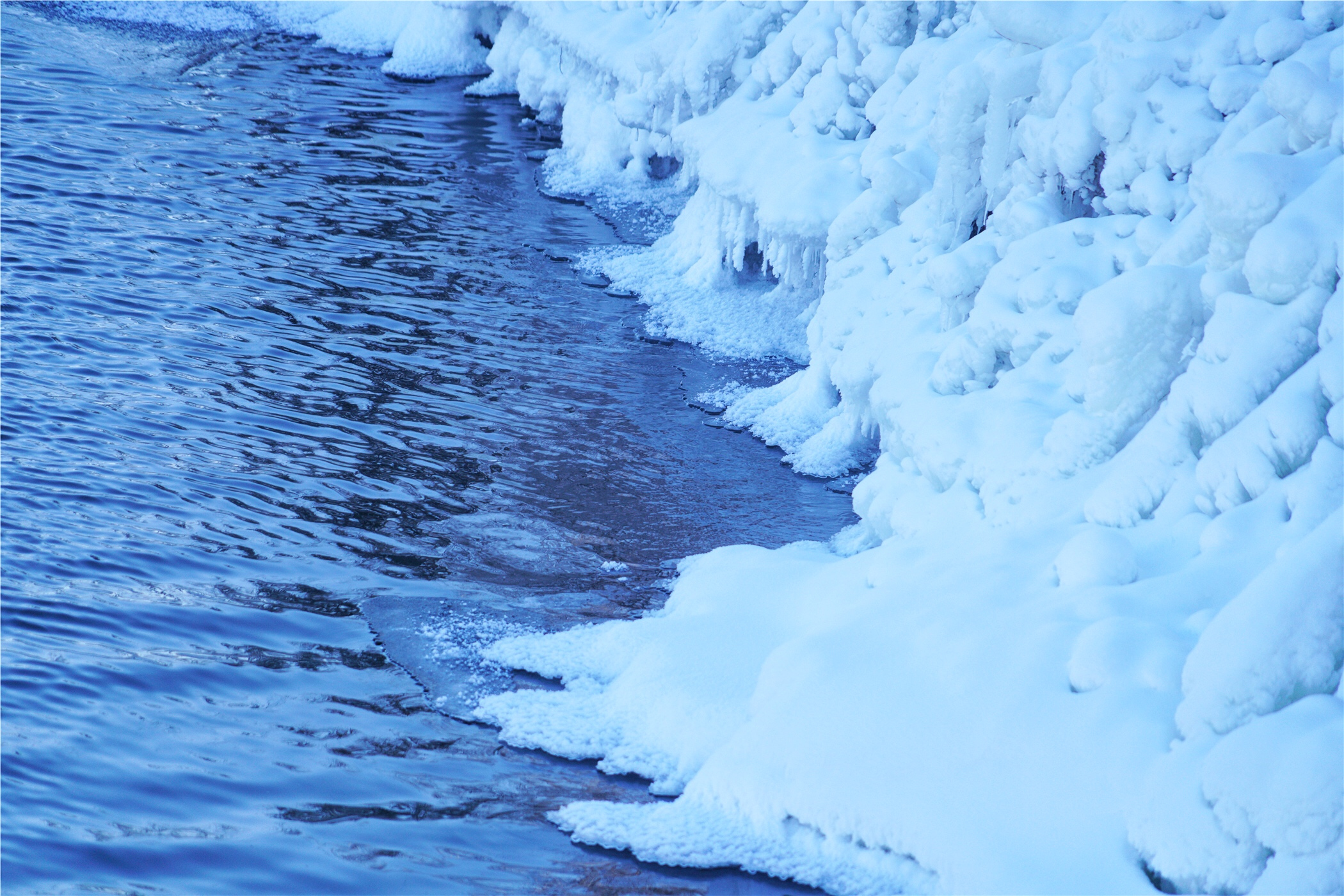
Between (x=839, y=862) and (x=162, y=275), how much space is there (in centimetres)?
790

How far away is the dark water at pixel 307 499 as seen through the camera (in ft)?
16.5

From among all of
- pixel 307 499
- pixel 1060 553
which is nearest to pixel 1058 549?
pixel 1060 553

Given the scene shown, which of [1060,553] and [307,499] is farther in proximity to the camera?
[307,499]

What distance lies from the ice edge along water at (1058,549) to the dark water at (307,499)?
0.42m

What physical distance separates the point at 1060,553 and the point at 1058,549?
0.16m

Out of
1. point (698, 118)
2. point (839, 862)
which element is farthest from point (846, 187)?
point (839, 862)

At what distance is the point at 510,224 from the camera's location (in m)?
13.3

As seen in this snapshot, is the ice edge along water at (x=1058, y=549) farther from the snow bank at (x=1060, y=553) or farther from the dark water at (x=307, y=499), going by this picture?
the dark water at (x=307, y=499)

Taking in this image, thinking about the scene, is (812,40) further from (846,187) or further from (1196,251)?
(1196,251)

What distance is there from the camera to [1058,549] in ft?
18.1

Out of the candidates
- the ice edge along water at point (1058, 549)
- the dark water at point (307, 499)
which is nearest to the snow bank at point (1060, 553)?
the ice edge along water at point (1058, 549)

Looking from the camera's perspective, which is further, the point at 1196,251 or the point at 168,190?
the point at 168,190

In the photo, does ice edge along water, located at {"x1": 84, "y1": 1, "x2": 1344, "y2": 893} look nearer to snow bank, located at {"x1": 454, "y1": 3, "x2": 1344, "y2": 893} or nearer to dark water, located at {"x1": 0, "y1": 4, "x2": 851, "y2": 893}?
snow bank, located at {"x1": 454, "y1": 3, "x2": 1344, "y2": 893}

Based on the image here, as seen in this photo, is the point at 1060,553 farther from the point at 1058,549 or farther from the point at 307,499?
the point at 307,499
